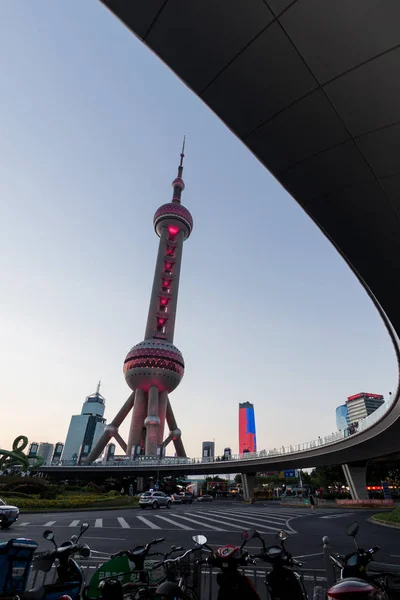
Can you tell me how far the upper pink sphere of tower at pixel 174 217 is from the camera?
292ft

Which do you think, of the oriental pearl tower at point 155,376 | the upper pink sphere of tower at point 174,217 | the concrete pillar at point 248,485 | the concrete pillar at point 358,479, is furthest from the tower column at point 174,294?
the concrete pillar at point 358,479

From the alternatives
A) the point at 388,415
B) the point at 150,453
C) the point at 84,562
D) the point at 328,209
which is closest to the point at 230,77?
the point at 328,209

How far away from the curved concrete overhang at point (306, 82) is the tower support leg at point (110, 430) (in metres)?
75.5

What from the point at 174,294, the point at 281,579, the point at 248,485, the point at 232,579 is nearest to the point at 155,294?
the point at 174,294

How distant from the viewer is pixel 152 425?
6700 centimetres

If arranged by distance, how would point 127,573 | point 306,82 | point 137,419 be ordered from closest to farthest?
point 127,573
point 306,82
point 137,419

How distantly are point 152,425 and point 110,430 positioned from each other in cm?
1139

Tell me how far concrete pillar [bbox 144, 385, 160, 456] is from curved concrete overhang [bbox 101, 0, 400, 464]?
6661 centimetres

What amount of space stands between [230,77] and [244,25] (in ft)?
2.12

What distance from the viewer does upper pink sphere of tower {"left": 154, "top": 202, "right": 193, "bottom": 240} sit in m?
89.1

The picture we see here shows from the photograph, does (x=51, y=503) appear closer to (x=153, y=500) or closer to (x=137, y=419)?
(x=153, y=500)

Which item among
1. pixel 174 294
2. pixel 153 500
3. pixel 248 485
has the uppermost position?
pixel 174 294

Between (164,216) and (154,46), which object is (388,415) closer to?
(154,46)

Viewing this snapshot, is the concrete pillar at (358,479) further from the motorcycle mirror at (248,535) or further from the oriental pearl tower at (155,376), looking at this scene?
the motorcycle mirror at (248,535)
